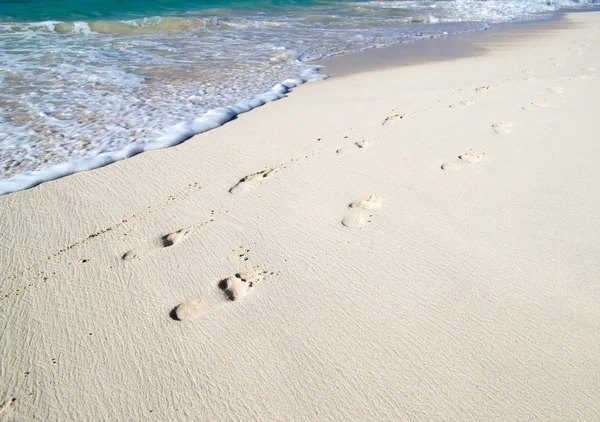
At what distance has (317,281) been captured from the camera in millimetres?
1834

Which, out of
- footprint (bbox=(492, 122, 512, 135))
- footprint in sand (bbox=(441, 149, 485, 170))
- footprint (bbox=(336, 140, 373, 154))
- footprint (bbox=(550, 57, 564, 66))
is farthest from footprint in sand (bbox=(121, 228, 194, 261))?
footprint (bbox=(550, 57, 564, 66))

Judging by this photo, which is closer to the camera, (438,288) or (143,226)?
(438,288)

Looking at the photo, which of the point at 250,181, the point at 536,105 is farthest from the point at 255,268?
the point at 536,105

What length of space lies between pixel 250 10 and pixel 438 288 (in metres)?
12.8

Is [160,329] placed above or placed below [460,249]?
below

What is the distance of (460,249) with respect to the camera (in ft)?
6.39

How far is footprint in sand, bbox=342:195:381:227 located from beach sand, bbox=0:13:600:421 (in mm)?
11

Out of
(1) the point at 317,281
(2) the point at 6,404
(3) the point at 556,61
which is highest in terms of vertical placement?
(3) the point at 556,61

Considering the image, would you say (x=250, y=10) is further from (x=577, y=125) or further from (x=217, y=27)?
(x=577, y=125)

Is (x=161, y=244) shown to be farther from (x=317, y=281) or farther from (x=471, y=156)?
(x=471, y=156)

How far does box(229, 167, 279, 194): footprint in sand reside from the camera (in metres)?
2.58

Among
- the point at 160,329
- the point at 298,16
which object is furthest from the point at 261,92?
the point at 298,16

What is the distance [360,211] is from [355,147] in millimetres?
891

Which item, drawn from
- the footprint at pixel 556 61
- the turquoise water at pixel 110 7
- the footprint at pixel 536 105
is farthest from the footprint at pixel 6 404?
the turquoise water at pixel 110 7
